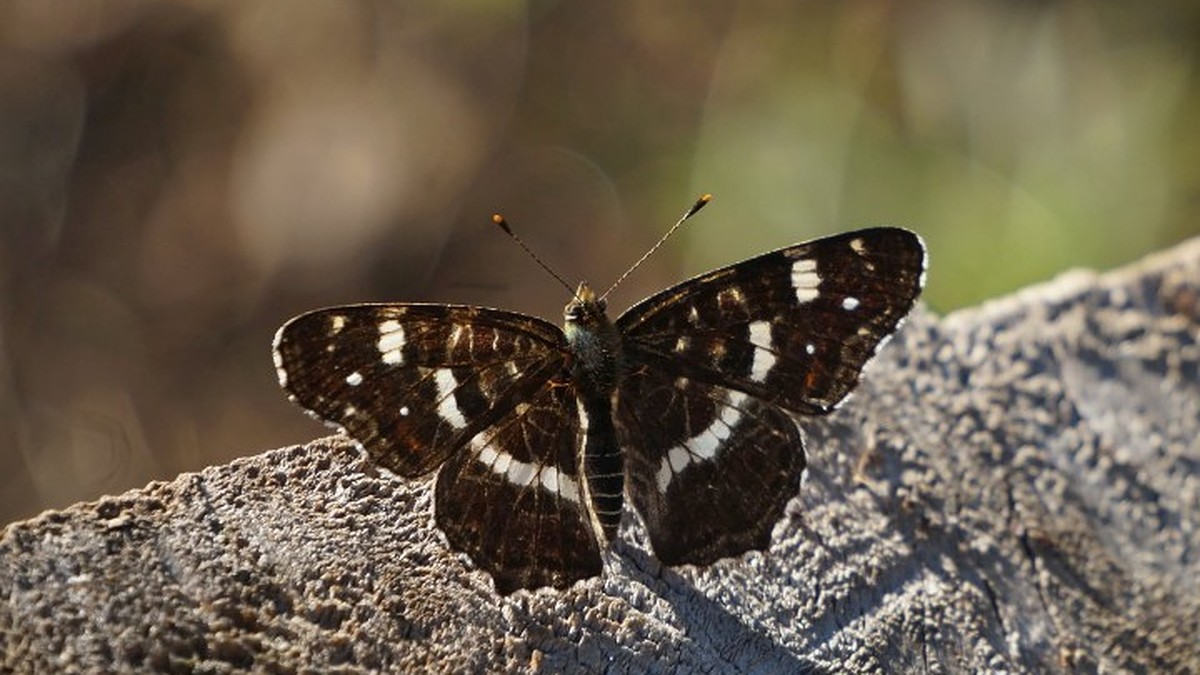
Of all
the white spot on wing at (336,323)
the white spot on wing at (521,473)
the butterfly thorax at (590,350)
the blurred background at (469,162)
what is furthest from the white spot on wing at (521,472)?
the blurred background at (469,162)

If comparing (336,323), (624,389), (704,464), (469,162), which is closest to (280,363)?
(336,323)

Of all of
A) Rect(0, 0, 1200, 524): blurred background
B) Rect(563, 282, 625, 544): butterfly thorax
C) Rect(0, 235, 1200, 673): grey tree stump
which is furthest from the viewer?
Rect(0, 0, 1200, 524): blurred background

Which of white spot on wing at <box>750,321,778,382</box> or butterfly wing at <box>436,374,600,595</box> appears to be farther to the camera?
white spot on wing at <box>750,321,778,382</box>

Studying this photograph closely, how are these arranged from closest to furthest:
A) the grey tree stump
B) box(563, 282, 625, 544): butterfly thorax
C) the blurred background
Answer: the grey tree stump
box(563, 282, 625, 544): butterfly thorax
the blurred background

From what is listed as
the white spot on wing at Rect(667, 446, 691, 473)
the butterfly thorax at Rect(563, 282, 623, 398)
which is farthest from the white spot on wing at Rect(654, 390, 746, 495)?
the butterfly thorax at Rect(563, 282, 623, 398)

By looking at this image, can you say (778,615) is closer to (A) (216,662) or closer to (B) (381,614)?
(B) (381,614)

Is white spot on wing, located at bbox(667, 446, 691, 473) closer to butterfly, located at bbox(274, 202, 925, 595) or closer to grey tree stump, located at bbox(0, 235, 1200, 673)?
butterfly, located at bbox(274, 202, 925, 595)
